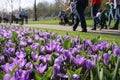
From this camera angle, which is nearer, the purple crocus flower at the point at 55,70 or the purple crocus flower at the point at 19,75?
the purple crocus flower at the point at 19,75

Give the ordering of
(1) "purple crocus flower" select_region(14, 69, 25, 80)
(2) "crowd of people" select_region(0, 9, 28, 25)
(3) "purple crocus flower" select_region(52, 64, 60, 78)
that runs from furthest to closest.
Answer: (2) "crowd of people" select_region(0, 9, 28, 25) < (3) "purple crocus flower" select_region(52, 64, 60, 78) < (1) "purple crocus flower" select_region(14, 69, 25, 80)

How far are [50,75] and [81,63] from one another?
377 millimetres

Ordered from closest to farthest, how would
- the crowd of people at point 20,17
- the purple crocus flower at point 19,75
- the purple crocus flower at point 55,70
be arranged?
1. the purple crocus flower at point 19,75
2. the purple crocus flower at point 55,70
3. the crowd of people at point 20,17

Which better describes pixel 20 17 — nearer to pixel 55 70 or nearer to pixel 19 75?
pixel 55 70

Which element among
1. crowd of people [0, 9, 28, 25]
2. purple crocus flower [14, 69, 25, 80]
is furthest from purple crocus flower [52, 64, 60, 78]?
crowd of people [0, 9, 28, 25]

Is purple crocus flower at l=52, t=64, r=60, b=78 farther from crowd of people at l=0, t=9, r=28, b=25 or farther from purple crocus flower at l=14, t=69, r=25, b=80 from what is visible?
crowd of people at l=0, t=9, r=28, b=25

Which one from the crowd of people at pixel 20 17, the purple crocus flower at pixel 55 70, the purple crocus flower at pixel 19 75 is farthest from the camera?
the crowd of people at pixel 20 17

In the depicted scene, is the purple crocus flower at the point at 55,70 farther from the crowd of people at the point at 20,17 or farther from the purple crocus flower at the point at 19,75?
the crowd of people at the point at 20,17

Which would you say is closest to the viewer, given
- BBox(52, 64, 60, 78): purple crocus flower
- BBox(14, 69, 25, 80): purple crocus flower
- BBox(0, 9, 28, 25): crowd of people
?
BBox(14, 69, 25, 80): purple crocus flower

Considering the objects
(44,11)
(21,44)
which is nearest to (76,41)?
(21,44)

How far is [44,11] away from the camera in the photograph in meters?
98.4

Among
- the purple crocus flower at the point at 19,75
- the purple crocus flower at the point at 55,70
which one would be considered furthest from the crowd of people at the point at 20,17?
the purple crocus flower at the point at 19,75

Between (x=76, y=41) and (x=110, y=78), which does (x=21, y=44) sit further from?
(x=110, y=78)

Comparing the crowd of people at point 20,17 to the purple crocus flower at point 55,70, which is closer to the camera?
the purple crocus flower at point 55,70
